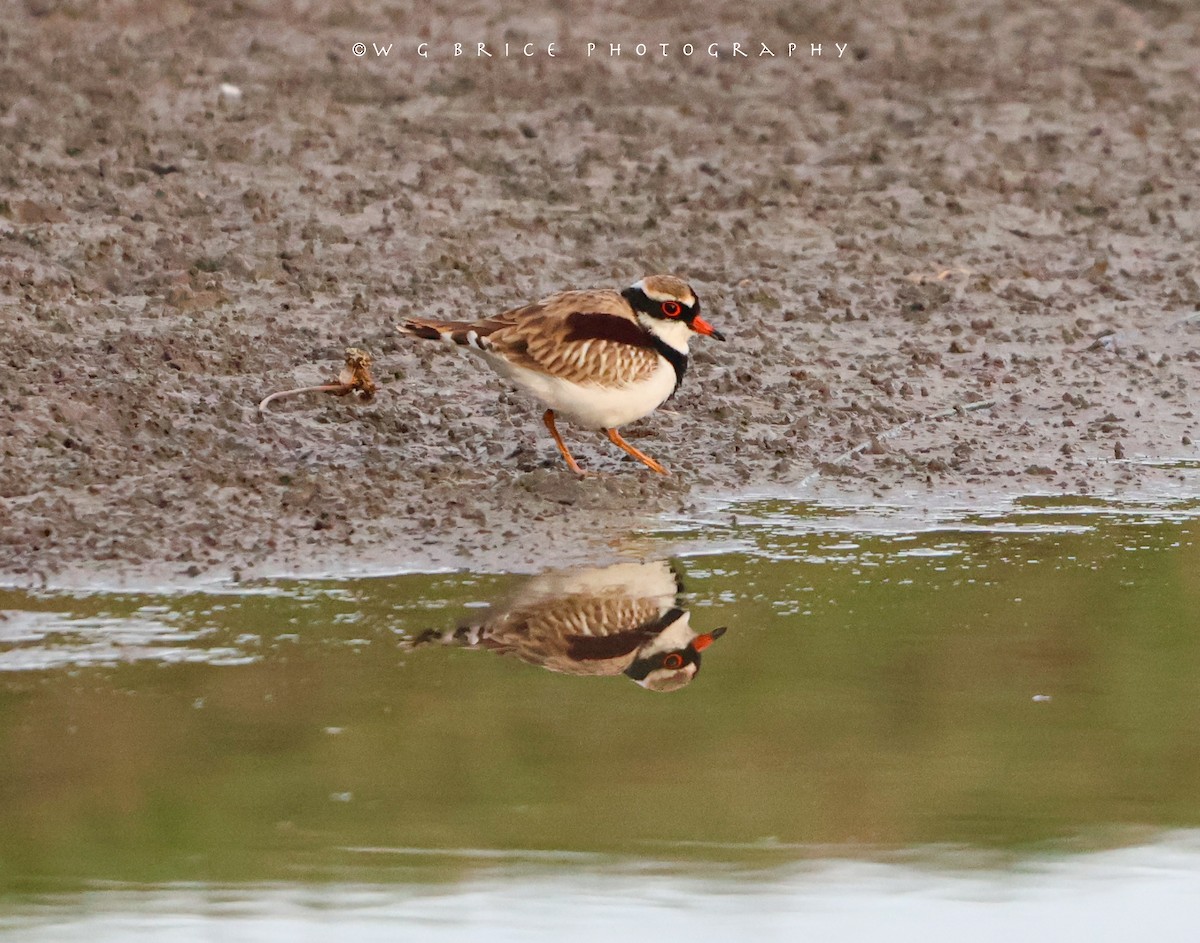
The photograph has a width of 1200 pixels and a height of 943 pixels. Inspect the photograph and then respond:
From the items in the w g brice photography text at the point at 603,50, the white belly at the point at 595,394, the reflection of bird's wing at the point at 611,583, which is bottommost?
the reflection of bird's wing at the point at 611,583

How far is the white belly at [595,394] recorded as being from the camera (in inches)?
301

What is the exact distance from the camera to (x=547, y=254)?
10742 millimetres

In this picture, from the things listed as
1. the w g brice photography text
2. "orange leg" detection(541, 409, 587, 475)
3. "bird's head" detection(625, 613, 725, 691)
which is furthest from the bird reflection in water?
the w g brice photography text

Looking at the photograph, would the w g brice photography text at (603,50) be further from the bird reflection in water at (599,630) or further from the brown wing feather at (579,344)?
the bird reflection in water at (599,630)

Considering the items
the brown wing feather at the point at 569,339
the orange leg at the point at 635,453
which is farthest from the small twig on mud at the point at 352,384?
the orange leg at the point at 635,453

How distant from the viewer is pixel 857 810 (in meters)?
5.06

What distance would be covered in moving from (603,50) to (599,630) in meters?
8.81

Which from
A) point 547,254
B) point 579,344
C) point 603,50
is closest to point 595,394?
point 579,344

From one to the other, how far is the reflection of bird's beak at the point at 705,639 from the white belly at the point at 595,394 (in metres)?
1.54

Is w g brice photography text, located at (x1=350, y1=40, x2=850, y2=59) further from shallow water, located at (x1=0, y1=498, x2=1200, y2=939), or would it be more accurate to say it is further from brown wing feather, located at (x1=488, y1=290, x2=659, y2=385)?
shallow water, located at (x1=0, y1=498, x2=1200, y2=939)

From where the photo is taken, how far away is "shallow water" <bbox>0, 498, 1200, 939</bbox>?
4609 millimetres

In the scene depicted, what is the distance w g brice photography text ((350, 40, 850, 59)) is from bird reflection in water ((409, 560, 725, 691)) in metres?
8.00

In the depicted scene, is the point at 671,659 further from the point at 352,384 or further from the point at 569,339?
the point at 352,384

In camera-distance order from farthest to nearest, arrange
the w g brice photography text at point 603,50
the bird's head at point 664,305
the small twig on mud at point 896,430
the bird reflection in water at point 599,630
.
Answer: the w g brice photography text at point 603,50, the small twig on mud at point 896,430, the bird's head at point 664,305, the bird reflection in water at point 599,630
